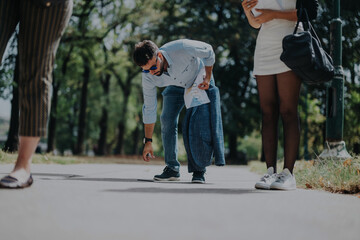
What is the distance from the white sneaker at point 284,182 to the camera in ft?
12.7

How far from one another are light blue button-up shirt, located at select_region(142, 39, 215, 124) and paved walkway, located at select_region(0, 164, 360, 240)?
177cm

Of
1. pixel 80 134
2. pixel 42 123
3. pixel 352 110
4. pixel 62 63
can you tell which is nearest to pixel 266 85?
pixel 42 123

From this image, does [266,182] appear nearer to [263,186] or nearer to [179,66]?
[263,186]

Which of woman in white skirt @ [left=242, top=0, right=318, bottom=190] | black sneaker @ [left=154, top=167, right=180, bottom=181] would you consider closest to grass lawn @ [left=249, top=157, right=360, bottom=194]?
woman in white skirt @ [left=242, top=0, right=318, bottom=190]

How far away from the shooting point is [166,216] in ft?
7.42

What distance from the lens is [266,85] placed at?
4.23m

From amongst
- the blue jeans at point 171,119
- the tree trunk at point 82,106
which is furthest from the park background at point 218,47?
the blue jeans at point 171,119

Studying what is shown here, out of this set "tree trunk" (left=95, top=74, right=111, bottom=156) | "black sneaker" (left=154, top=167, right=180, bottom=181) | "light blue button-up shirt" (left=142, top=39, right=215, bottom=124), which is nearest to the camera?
"light blue button-up shirt" (left=142, top=39, right=215, bottom=124)

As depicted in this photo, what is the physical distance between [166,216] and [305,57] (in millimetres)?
2140

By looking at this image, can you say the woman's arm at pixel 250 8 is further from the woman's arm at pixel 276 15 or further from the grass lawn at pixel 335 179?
the grass lawn at pixel 335 179

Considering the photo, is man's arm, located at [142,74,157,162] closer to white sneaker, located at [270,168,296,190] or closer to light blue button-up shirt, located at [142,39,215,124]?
light blue button-up shirt, located at [142,39,215,124]

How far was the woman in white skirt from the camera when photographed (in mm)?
4027

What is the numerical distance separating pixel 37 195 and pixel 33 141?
476 millimetres

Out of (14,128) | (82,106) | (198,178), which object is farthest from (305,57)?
(82,106)
